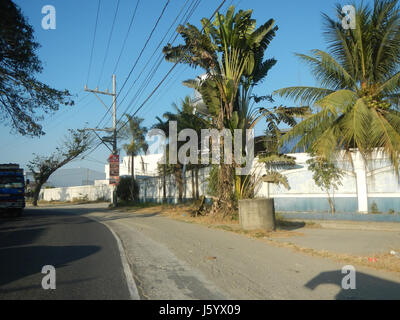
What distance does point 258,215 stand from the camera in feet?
37.3

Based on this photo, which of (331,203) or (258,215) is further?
(331,203)

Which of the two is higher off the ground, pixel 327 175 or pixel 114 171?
pixel 114 171

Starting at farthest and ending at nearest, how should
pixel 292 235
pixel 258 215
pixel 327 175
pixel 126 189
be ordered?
pixel 126 189, pixel 327 175, pixel 258 215, pixel 292 235

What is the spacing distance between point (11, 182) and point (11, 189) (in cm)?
43

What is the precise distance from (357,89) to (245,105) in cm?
422

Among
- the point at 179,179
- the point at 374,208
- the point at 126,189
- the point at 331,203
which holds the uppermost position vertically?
the point at 179,179

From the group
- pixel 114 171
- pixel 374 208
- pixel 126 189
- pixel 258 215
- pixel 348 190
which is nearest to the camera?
pixel 258 215

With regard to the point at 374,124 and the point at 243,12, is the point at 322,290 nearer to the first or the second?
the point at 374,124

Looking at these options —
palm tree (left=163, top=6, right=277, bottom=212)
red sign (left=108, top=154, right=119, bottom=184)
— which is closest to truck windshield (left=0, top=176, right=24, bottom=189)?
red sign (left=108, top=154, right=119, bottom=184)

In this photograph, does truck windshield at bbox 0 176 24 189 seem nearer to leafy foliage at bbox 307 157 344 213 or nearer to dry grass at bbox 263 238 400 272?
leafy foliage at bbox 307 157 344 213

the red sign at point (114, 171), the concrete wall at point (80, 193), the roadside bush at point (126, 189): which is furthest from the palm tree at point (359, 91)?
the concrete wall at point (80, 193)

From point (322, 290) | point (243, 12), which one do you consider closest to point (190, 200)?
point (243, 12)

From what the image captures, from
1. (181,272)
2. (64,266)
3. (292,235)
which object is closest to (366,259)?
(292,235)

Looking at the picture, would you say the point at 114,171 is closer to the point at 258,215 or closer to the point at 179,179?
the point at 179,179
